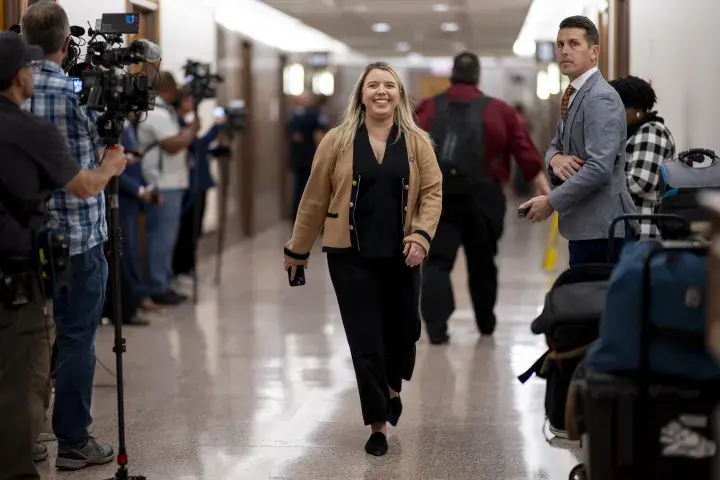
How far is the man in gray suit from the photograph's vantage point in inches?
171

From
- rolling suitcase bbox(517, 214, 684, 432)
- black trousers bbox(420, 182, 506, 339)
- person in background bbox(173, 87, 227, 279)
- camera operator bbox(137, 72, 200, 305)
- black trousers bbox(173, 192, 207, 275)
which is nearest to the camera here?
rolling suitcase bbox(517, 214, 684, 432)

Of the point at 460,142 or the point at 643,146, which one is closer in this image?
the point at 643,146

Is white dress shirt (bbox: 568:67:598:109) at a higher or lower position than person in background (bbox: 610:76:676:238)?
higher

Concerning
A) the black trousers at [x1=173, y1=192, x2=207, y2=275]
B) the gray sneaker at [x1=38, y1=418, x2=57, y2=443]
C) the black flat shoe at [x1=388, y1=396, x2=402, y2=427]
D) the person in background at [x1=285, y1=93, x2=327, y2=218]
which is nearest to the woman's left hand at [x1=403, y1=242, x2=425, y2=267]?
the black flat shoe at [x1=388, y1=396, x2=402, y2=427]

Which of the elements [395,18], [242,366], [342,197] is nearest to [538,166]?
[242,366]

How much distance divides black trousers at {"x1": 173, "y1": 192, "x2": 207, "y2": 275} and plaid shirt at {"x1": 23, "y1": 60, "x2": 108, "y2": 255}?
5.18 meters

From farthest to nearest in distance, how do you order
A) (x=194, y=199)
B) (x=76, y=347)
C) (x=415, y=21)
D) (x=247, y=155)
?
(x=415, y=21)
(x=247, y=155)
(x=194, y=199)
(x=76, y=347)

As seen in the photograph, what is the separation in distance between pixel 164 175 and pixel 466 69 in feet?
8.63

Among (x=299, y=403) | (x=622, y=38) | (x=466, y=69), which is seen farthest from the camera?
(x=622, y=38)

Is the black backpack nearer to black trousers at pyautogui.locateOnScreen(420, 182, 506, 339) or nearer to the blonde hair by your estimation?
black trousers at pyautogui.locateOnScreen(420, 182, 506, 339)

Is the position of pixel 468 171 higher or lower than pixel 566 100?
lower

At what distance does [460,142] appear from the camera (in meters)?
6.73

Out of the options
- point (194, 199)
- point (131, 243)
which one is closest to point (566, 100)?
point (131, 243)

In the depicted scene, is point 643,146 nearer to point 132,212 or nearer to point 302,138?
point 132,212
